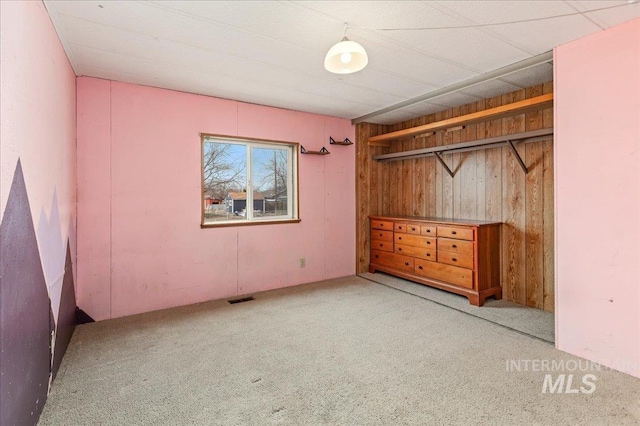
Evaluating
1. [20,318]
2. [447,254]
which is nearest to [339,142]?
[447,254]

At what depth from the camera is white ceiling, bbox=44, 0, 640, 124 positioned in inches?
80.0

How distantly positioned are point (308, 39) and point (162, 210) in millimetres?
2322

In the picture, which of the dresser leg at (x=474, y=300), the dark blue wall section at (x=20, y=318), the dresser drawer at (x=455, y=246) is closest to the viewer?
the dark blue wall section at (x=20, y=318)

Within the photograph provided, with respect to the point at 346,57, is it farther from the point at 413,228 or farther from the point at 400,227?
the point at 400,227

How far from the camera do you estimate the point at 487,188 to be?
3.95m

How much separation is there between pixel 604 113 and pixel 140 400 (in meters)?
3.57

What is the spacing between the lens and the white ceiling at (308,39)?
203 centimetres

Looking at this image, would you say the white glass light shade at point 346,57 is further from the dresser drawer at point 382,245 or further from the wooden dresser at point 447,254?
the dresser drawer at point 382,245

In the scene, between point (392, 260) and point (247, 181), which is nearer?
point (247, 181)

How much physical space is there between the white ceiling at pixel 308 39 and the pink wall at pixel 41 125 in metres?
0.29

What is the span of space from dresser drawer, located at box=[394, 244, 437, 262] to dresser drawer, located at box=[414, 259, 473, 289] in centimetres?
7

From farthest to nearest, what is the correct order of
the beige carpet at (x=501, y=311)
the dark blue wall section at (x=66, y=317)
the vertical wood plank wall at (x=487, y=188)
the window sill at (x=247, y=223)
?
the window sill at (x=247, y=223)
the vertical wood plank wall at (x=487, y=188)
the beige carpet at (x=501, y=311)
the dark blue wall section at (x=66, y=317)

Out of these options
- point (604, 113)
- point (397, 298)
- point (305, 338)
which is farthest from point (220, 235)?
point (604, 113)

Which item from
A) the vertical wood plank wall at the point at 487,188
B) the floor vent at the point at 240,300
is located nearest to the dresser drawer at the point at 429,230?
the vertical wood plank wall at the point at 487,188
